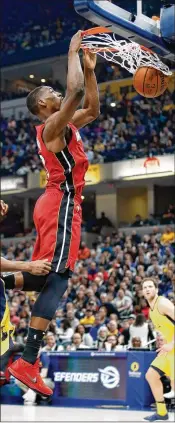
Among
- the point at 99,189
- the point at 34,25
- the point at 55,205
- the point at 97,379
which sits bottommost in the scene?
the point at 97,379

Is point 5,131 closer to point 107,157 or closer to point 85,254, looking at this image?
point 107,157

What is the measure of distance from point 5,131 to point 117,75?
5.75 metres

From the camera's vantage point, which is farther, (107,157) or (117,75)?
(117,75)

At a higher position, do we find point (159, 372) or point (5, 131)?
point (5, 131)

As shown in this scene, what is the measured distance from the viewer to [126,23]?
18.5 feet

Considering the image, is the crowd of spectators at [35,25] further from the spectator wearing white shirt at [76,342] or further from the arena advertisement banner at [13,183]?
the spectator wearing white shirt at [76,342]

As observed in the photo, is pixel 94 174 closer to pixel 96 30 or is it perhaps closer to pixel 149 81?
pixel 149 81

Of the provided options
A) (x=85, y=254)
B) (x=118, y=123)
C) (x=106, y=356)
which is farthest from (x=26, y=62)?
(x=106, y=356)

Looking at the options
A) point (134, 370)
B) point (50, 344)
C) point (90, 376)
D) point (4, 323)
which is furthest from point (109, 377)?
point (4, 323)

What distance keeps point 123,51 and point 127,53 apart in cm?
6

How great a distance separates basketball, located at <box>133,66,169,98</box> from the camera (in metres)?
5.89

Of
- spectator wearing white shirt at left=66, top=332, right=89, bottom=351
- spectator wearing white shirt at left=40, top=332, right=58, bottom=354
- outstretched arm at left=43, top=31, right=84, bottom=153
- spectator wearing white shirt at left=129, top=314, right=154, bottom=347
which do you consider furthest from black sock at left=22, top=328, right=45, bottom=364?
spectator wearing white shirt at left=40, top=332, right=58, bottom=354

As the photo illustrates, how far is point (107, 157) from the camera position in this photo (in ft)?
90.9

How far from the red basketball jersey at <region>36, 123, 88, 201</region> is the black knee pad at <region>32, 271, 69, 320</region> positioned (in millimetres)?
644
